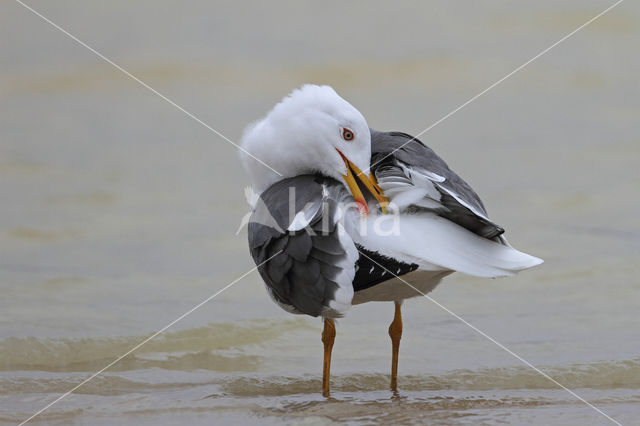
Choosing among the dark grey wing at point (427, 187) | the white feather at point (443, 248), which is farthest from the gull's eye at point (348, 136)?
the white feather at point (443, 248)

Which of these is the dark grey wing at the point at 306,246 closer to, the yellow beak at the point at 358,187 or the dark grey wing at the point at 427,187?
the yellow beak at the point at 358,187

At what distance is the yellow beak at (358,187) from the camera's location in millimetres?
4293

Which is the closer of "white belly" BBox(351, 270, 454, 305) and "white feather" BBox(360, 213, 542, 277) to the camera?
"white feather" BBox(360, 213, 542, 277)

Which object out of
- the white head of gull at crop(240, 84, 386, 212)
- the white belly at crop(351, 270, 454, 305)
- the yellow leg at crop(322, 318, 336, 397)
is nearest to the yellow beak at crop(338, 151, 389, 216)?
the white head of gull at crop(240, 84, 386, 212)

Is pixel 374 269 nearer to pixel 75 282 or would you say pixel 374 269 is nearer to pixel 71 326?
pixel 71 326

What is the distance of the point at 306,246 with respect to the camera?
4281 mm

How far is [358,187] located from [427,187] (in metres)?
0.44

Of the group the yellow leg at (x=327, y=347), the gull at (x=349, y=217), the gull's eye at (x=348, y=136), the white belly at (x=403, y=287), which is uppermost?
the gull's eye at (x=348, y=136)

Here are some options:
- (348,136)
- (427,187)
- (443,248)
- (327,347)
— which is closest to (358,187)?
(348,136)

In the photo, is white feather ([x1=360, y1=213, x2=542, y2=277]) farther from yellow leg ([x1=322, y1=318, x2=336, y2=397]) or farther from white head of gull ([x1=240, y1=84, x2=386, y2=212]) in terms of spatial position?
yellow leg ([x1=322, y1=318, x2=336, y2=397])

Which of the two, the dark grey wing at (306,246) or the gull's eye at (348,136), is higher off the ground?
the gull's eye at (348,136)

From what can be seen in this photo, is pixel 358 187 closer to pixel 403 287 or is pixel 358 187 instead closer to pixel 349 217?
pixel 349 217

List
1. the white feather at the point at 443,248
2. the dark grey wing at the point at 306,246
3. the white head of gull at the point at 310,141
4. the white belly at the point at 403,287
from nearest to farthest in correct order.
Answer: the white feather at the point at 443,248
the dark grey wing at the point at 306,246
the white belly at the point at 403,287
the white head of gull at the point at 310,141

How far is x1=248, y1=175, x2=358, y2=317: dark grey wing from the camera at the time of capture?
4.21 m
